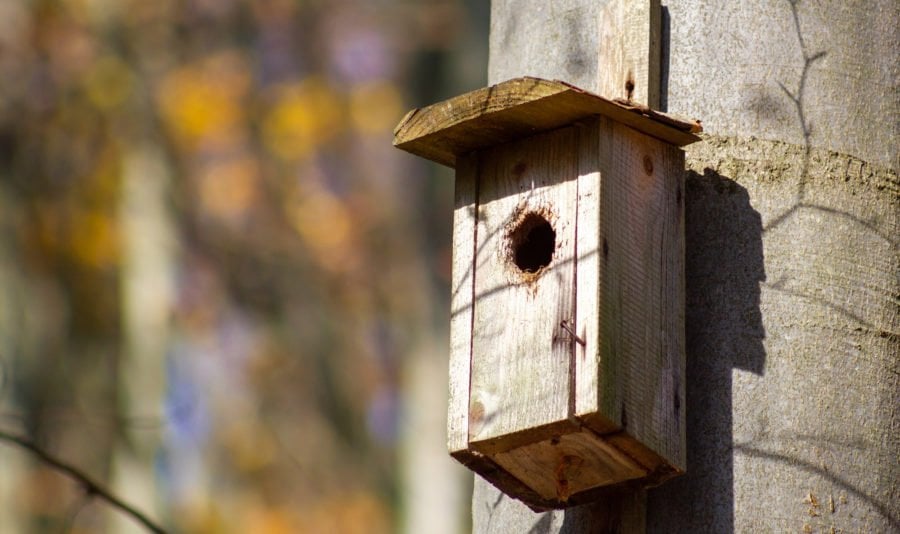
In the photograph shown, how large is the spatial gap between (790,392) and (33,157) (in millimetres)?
9467

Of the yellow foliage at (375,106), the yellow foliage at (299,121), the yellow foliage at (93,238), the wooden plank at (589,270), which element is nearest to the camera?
the wooden plank at (589,270)

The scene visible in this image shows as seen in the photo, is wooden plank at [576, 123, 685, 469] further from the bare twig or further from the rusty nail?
the bare twig

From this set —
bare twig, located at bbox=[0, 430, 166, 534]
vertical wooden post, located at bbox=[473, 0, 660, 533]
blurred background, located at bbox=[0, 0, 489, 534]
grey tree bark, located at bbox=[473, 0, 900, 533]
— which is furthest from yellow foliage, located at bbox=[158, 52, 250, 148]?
grey tree bark, located at bbox=[473, 0, 900, 533]

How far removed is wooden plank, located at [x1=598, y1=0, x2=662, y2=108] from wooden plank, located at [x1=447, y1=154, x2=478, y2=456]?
10.7 inches

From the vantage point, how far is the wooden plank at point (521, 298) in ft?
7.46

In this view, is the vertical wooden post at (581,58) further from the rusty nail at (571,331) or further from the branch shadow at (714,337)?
the rusty nail at (571,331)

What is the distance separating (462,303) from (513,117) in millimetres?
313

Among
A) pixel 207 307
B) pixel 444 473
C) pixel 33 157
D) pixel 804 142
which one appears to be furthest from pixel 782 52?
pixel 207 307

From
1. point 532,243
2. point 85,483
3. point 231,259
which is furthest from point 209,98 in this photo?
point 532,243

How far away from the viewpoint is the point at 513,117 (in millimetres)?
2418

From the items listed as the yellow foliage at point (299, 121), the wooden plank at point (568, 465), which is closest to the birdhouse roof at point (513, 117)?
the wooden plank at point (568, 465)

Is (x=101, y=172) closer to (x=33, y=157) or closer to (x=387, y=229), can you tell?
(x=33, y=157)

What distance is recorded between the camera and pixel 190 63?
528 inches

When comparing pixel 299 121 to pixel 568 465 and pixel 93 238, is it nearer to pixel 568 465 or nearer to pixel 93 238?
Answer: pixel 93 238
